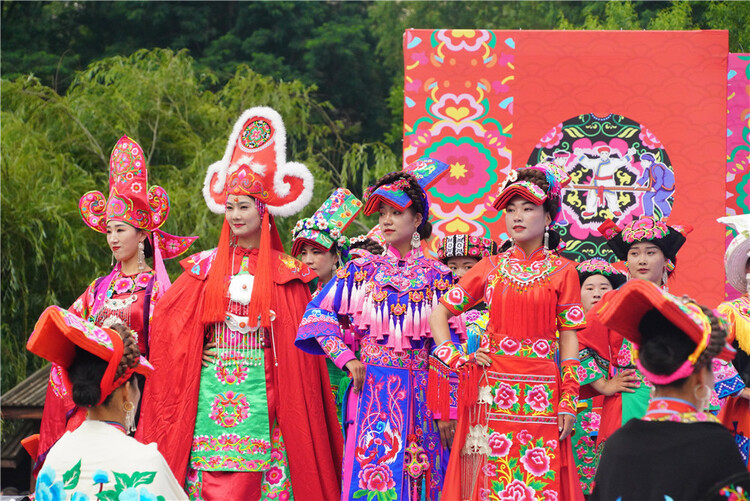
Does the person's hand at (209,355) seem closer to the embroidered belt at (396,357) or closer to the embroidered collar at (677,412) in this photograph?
the embroidered belt at (396,357)

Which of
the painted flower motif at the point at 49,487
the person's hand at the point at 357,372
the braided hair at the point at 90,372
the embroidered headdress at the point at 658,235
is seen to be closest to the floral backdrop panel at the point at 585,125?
the embroidered headdress at the point at 658,235

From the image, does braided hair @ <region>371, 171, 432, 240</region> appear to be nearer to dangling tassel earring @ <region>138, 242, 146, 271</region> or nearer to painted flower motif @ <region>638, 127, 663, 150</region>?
dangling tassel earring @ <region>138, 242, 146, 271</region>

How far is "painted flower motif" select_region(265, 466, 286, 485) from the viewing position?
19.3 ft

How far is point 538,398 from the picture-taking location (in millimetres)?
5164

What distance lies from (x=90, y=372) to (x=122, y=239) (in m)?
2.65

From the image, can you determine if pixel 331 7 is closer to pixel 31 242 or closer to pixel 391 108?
pixel 391 108

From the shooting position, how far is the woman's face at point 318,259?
22.8 feet

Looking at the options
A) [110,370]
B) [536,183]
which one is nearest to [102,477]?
[110,370]

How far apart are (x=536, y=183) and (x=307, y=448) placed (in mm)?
1860

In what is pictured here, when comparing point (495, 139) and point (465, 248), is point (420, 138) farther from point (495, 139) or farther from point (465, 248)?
point (465, 248)

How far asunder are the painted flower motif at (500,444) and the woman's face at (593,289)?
1477 mm

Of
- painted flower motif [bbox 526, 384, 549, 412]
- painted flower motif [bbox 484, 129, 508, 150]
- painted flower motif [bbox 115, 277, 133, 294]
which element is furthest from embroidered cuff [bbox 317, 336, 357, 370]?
painted flower motif [bbox 484, 129, 508, 150]

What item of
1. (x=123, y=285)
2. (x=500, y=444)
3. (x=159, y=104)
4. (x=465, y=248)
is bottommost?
(x=500, y=444)

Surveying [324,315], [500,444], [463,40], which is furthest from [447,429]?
[463,40]
